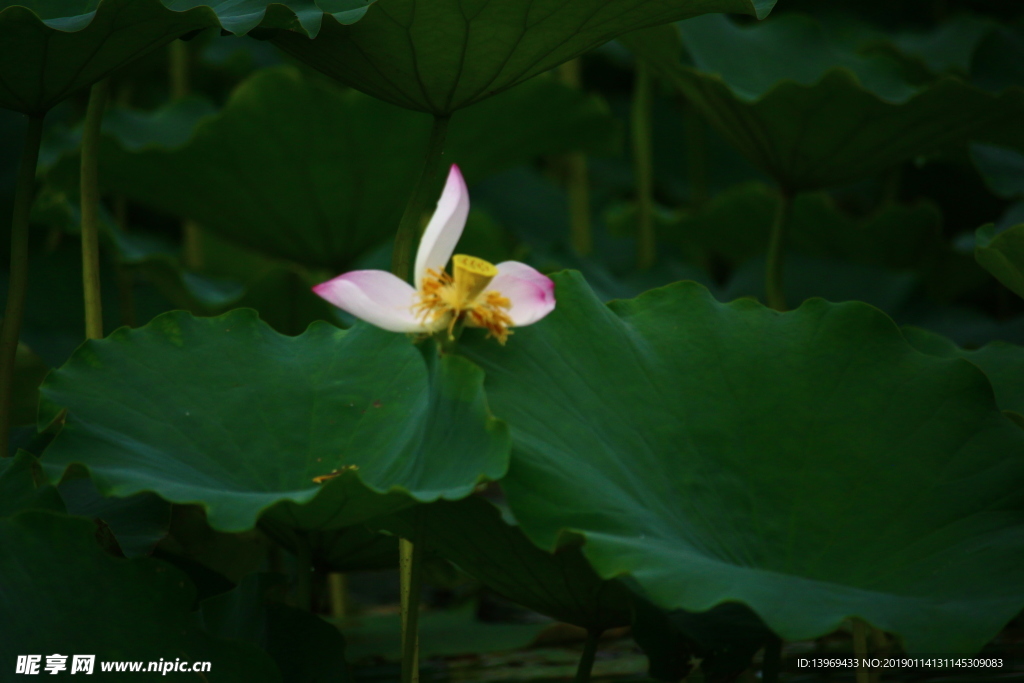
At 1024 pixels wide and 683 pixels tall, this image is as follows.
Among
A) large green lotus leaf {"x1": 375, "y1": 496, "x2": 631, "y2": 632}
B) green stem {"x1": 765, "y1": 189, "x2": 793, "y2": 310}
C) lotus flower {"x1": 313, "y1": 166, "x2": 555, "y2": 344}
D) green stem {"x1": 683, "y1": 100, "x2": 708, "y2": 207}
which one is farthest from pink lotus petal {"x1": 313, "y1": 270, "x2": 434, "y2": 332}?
green stem {"x1": 683, "y1": 100, "x2": 708, "y2": 207}

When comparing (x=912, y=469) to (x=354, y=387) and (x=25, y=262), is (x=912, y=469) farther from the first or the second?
(x=25, y=262)

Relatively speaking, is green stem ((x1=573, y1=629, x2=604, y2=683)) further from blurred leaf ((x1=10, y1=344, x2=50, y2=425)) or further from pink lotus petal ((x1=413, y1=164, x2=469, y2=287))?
blurred leaf ((x1=10, y1=344, x2=50, y2=425))

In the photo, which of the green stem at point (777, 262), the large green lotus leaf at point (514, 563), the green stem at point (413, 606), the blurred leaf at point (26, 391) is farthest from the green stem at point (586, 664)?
the blurred leaf at point (26, 391)

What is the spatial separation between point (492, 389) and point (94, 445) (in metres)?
0.32

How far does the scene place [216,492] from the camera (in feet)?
2.29

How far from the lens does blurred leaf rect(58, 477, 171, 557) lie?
0.88 m

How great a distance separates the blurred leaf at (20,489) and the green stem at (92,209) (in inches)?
7.8

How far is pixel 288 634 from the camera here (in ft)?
2.92

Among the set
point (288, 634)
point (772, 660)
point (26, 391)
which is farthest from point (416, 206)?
point (26, 391)

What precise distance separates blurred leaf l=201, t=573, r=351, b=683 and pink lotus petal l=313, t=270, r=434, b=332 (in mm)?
313

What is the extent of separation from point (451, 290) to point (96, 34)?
16.0 inches

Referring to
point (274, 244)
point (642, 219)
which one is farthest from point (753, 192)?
point (274, 244)

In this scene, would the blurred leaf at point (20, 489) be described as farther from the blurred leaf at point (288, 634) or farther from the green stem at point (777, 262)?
the green stem at point (777, 262)

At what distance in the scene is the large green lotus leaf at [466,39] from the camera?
82 centimetres
